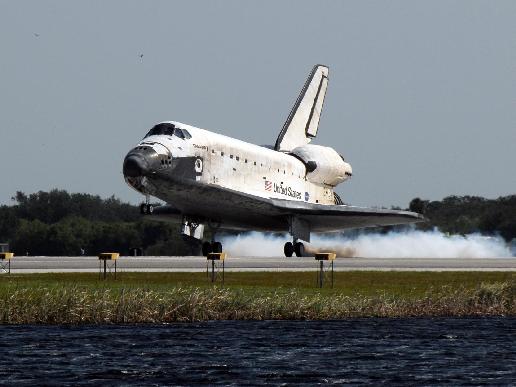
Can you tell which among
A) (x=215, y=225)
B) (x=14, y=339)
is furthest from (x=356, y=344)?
(x=215, y=225)

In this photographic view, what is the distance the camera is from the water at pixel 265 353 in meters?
24.9

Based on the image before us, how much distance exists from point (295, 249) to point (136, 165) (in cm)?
1211

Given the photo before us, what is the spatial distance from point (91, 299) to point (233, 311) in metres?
3.66

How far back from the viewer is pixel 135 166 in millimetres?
53812

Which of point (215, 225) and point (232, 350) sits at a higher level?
point (215, 225)

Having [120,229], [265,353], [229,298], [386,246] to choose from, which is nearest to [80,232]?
[120,229]

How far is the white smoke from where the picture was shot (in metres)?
71.1

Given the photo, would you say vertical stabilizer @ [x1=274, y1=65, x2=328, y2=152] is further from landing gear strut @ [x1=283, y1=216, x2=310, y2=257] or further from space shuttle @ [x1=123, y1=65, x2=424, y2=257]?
landing gear strut @ [x1=283, y1=216, x2=310, y2=257]

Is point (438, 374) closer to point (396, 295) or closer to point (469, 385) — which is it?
point (469, 385)

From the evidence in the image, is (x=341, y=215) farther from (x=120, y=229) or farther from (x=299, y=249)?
(x=120, y=229)

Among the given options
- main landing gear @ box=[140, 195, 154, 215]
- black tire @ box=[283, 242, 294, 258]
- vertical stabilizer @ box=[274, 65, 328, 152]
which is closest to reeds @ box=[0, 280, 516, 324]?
main landing gear @ box=[140, 195, 154, 215]

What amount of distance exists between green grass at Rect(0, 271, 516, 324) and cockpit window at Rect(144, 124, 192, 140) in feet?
44.4

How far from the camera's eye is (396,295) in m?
38.1

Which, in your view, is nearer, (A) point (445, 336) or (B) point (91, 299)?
(A) point (445, 336)
